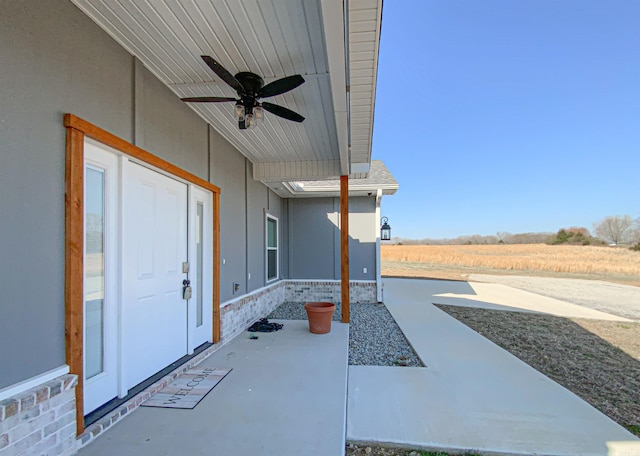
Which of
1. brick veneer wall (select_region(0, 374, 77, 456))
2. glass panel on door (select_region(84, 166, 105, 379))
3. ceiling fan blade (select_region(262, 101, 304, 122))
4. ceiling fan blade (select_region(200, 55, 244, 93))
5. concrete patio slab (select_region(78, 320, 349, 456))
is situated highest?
Result: ceiling fan blade (select_region(200, 55, 244, 93))

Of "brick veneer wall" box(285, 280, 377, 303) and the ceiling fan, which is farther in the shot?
"brick veneer wall" box(285, 280, 377, 303)

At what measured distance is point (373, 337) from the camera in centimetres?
506

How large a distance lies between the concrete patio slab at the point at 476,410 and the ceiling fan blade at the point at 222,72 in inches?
115

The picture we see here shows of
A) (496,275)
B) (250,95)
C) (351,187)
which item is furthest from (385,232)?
(496,275)

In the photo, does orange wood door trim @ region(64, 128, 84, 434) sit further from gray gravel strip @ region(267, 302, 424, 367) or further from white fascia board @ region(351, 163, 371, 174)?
→ white fascia board @ region(351, 163, 371, 174)

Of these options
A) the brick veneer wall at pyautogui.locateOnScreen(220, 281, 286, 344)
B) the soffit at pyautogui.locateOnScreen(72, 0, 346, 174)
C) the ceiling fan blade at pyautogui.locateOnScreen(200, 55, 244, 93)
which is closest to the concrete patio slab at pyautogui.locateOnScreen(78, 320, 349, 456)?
the brick veneer wall at pyautogui.locateOnScreen(220, 281, 286, 344)

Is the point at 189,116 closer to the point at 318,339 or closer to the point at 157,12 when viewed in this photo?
the point at 157,12

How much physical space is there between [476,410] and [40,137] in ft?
12.5

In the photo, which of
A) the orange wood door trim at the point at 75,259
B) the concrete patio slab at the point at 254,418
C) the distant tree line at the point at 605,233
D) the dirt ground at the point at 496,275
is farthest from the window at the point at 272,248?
the distant tree line at the point at 605,233

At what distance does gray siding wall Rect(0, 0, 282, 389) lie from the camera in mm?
1628

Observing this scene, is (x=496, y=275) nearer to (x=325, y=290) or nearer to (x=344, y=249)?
Result: (x=325, y=290)

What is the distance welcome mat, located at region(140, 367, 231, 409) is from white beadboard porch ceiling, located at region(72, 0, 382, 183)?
9.87 feet

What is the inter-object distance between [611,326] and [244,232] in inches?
289

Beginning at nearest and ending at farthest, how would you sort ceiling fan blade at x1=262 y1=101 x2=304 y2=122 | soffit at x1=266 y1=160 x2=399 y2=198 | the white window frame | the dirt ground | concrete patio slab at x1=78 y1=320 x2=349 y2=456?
concrete patio slab at x1=78 y1=320 x2=349 y2=456 → ceiling fan blade at x1=262 y1=101 x2=304 y2=122 → the white window frame → soffit at x1=266 y1=160 x2=399 y2=198 → the dirt ground
